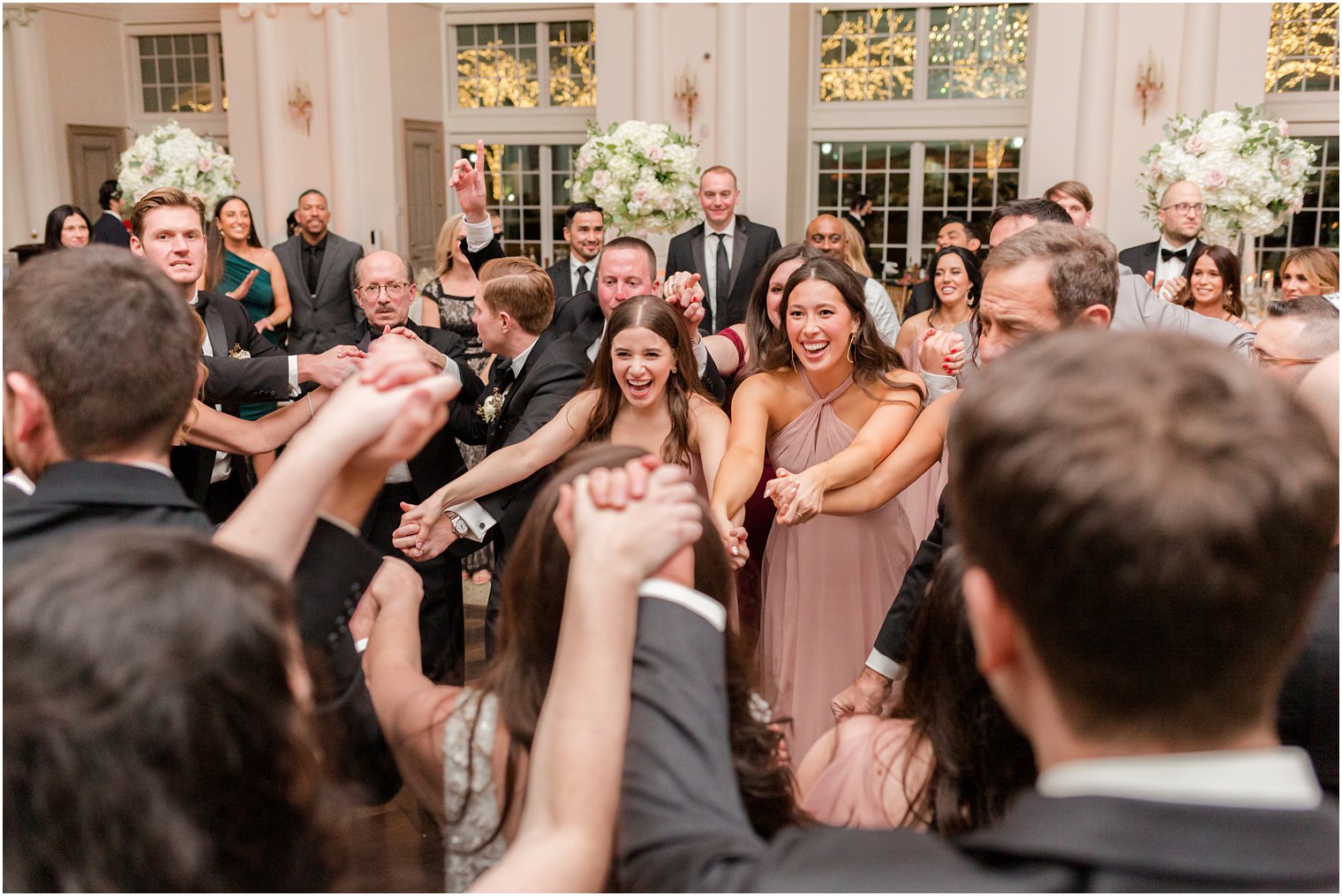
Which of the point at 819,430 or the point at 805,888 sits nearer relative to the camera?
the point at 805,888

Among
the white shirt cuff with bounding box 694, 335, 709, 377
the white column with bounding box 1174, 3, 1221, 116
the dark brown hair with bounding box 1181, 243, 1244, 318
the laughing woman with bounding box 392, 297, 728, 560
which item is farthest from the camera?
the white column with bounding box 1174, 3, 1221, 116

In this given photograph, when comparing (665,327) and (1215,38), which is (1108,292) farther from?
(1215,38)

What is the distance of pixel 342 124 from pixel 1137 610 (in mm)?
9931

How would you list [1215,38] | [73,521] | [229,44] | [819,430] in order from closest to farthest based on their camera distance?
[73,521]
[819,430]
[1215,38]
[229,44]

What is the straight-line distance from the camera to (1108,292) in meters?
2.31

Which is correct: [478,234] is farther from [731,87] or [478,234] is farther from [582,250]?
[731,87]

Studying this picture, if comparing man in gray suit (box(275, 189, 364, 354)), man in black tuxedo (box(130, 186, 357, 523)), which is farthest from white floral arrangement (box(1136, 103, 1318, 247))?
man in gray suit (box(275, 189, 364, 354))

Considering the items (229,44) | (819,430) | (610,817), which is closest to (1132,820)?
(610,817)

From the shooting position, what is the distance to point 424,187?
1063cm

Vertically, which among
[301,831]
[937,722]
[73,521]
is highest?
[73,521]

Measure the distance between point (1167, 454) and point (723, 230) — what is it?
19.9ft

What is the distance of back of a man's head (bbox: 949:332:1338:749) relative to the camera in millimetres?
692

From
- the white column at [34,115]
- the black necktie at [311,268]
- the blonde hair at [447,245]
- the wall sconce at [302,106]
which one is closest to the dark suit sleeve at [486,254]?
the blonde hair at [447,245]

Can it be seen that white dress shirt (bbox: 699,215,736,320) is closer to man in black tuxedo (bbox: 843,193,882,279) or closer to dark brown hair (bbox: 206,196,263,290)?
man in black tuxedo (bbox: 843,193,882,279)
